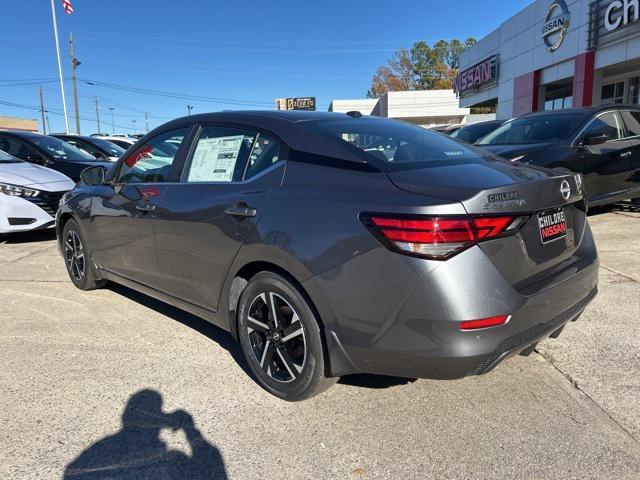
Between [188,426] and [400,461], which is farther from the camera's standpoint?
[188,426]

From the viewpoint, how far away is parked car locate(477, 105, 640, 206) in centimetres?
666

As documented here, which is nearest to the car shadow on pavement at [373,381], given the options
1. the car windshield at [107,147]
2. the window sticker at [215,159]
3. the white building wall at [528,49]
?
the window sticker at [215,159]

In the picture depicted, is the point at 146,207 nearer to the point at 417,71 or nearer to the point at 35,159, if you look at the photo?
the point at 35,159

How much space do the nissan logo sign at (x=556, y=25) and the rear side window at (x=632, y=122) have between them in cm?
1477

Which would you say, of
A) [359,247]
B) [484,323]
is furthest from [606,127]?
[359,247]

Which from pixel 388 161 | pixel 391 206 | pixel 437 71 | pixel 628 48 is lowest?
pixel 391 206

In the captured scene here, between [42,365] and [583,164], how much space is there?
21.7ft

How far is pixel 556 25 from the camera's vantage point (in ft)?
67.9

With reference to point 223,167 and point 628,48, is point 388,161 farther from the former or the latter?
point 628,48

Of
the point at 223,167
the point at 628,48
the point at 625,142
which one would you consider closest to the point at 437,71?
the point at 628,48

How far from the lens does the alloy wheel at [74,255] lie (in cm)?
485

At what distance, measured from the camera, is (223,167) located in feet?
10.6

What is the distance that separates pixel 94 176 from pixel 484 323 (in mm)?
3658

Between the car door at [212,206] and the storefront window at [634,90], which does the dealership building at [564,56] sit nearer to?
the storefront window at [634,90]
